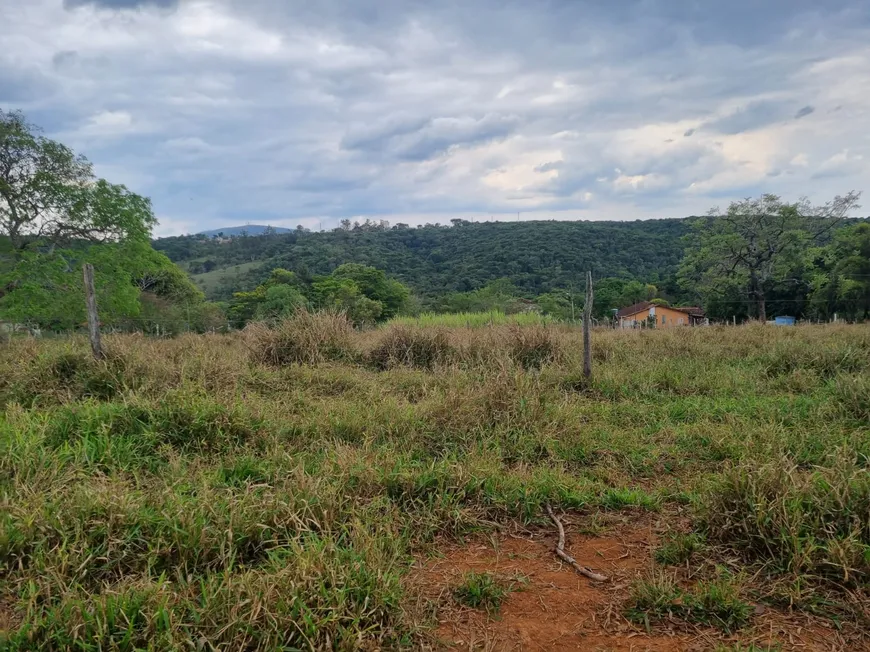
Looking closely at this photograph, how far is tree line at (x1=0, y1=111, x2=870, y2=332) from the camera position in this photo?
1630 centimetres

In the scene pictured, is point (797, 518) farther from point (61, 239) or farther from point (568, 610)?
point (61, 239)

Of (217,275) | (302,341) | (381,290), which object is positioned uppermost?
(217,275)

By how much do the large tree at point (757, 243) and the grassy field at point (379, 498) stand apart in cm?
2063

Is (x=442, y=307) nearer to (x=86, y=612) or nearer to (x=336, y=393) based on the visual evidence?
(x=336, y=393)

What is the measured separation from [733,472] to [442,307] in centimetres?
2391

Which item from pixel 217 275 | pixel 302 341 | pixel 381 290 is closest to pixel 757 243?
pixel 381 290

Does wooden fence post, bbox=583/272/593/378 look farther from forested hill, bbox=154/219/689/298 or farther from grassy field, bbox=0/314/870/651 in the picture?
forested hill, bbox=154/219/689/298

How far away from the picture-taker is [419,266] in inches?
1715

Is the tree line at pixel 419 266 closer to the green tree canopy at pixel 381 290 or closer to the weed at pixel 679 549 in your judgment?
the green tree canopy at pixel 381 290

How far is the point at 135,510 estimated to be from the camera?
8.85 ft

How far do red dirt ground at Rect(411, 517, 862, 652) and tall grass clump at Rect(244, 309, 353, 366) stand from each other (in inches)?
212

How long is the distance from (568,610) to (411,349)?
6.50 meters

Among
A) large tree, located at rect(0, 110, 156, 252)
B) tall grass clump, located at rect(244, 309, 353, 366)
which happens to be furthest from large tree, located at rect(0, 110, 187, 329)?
tall grass clump, located at rect(244, 309, 353, 366)

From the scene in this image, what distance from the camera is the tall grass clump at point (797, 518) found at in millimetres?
2385
